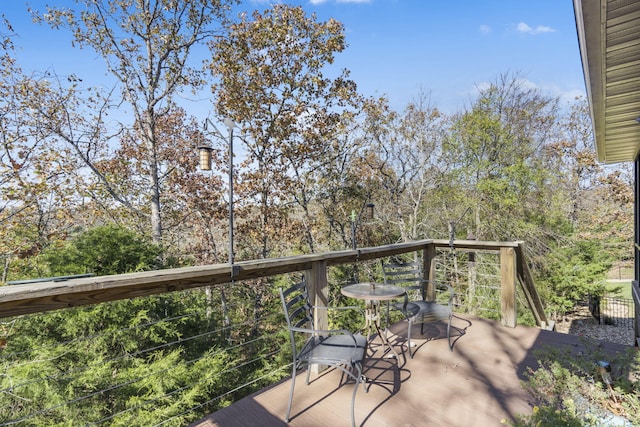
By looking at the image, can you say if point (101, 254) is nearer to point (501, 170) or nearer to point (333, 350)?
point (333, 350)

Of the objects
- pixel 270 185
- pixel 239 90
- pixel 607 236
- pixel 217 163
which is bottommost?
pixel 607 236

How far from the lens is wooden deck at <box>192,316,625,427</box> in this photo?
1.98 m

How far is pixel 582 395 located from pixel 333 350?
1.36 metres

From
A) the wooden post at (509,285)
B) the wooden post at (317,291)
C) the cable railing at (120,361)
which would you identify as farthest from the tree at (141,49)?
the wooden post at (509,285)

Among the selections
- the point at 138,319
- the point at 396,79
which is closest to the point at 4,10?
the point at 138,319

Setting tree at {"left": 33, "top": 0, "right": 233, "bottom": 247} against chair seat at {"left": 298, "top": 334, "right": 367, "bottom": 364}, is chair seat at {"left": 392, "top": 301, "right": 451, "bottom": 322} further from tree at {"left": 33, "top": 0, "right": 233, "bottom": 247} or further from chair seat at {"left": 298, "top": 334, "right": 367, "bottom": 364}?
tree at {"left": 33, "top": 0, "right": 233, "bottom": 247}

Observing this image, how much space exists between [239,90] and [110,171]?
3.64 metres

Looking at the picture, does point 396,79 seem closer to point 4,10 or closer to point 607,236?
point 607,236

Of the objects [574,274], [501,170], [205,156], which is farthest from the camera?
[574,274]

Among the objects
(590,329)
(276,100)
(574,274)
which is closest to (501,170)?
(574,274)

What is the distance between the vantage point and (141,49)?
23.2ft

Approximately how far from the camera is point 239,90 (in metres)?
7.48

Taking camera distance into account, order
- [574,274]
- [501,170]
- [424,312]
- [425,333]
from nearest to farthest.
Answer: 1. [424,312]
2. [425,333]
3. [501,170]
4. [574,274]

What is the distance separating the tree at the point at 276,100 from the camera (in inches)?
291
